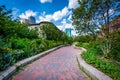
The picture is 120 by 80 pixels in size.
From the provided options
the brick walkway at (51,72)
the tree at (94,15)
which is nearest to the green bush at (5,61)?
the brick walkway at (51,72)

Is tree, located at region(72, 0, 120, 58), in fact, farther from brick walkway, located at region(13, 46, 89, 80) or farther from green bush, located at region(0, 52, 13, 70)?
green bush, located at region(0, 52, 13, 70)

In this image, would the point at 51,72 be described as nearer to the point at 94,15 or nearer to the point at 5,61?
the point at 5,61

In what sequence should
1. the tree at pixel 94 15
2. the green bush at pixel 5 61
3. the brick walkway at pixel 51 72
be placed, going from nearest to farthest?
the brick walkway at pixel 51 72 < the green bush at pixel 5 61 < the tree at pixel 94 15

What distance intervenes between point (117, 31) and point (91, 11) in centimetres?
299

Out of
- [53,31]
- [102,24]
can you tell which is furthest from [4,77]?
[53,31]

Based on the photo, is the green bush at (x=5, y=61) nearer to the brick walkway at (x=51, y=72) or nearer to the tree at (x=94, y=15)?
the brick walkway at (x=51, y=72)

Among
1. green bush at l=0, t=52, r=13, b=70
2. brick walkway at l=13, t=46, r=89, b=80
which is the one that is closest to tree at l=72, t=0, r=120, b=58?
brick walkway at l=13, t=46, r=89, b=80

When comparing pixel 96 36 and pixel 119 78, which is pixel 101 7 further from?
pixel 119 78

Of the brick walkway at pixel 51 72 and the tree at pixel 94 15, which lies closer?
the brick walkway at pixel 51 72

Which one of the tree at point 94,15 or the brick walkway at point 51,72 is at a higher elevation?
the tree at point 94,15

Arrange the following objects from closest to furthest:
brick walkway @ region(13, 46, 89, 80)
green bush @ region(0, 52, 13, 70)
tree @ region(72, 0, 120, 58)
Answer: brick walkway @ region(13, 46, 89, 80)
green bush @ region(0, 52, 13, 70)
tree @ region(72, 0, 120, 58)

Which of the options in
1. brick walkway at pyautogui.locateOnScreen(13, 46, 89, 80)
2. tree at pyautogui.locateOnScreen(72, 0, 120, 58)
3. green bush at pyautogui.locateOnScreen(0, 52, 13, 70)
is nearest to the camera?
brick walkway at pyautogui.locateOnScreen(13, 46, 89, 80)

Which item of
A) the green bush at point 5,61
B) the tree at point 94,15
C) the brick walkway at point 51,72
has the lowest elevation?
the brick walkway at point 51,72

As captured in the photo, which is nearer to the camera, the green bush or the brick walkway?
the brick walkway
